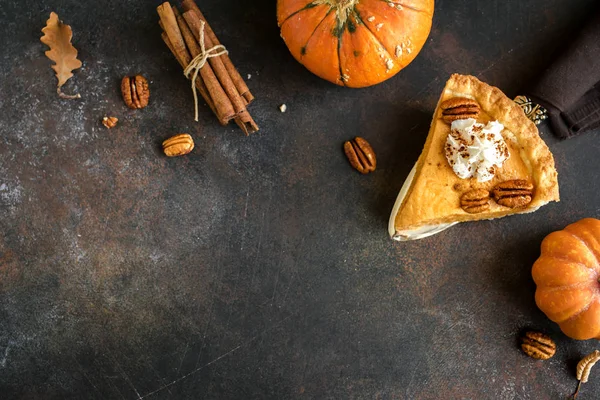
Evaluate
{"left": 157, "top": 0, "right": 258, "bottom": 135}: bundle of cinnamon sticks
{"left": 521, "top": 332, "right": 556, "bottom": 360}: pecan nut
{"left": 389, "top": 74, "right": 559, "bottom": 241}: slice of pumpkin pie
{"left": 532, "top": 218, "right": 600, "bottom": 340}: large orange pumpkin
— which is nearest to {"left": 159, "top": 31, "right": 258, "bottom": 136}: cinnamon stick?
{"left": 157, "top": 0, "right": 258, "bottom": 135}: bundle of cinnamon sticks

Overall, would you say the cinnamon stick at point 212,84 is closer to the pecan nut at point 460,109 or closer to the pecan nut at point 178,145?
the pecan nut at point 178,145

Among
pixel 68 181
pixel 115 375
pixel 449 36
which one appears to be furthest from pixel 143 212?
pixel 449 36

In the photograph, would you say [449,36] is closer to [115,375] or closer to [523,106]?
[523,106]

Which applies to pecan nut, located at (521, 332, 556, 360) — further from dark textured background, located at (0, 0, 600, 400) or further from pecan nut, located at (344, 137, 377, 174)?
pecan nut, located at (344, 137, 377, 174)

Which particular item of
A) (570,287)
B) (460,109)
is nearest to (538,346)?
(570,287)

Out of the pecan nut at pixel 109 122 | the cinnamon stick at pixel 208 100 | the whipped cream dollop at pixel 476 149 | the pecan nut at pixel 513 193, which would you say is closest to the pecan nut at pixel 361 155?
the whipped cream dollop at pixel 476 149

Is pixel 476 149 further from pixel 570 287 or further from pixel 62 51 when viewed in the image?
pixel 62 51
